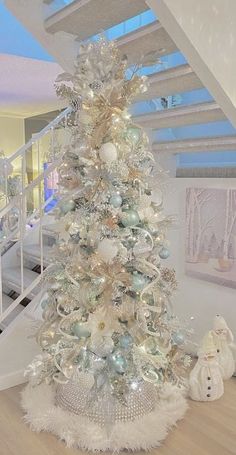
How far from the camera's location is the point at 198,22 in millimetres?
1543

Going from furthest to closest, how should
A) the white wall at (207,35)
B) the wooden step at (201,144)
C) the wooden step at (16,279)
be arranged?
the wooden step at (16,279)
the wooden step at (201,144)
the white wall at (207,35)

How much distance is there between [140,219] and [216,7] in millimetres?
994

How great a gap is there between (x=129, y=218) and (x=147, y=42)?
2.91 ft

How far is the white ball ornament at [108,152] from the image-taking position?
6.35 feet

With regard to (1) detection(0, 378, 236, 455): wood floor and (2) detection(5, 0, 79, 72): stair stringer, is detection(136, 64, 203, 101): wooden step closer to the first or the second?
(2) detection(5, 0, 79, 72): stair stringer

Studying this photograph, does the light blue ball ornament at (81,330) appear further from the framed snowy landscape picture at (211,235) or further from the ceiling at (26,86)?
the ceiling at (26,86)

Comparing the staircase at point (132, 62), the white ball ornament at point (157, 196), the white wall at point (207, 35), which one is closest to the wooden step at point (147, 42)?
the staircase at point (132, 62)

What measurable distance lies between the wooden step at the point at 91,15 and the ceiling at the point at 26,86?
5.76 ft

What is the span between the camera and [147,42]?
2.01m

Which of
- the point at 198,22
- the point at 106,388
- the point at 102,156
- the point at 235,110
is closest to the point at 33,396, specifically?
the point at 106,388

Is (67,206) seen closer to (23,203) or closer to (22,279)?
(23,203)

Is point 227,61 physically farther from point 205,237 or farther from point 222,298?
point 222,298

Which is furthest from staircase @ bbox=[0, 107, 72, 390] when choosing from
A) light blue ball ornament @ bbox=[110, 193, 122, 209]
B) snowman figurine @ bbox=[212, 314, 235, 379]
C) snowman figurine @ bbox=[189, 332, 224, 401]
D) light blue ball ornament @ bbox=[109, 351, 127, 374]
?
snowman figurine @ bbox=[212, 314, 235, 379]

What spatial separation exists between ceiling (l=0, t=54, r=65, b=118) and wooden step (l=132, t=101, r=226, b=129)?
1871 mm
